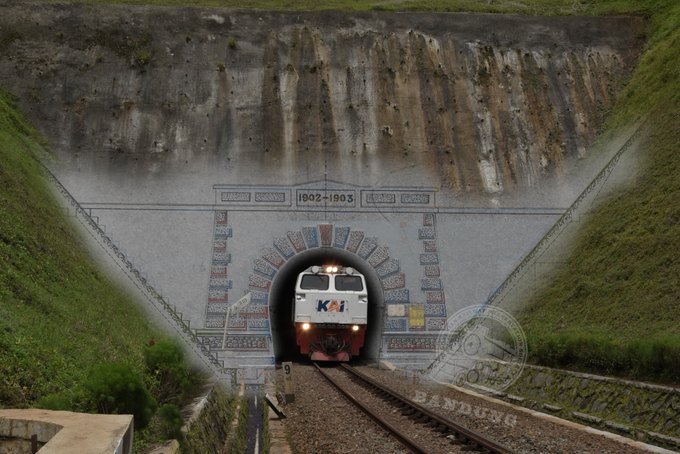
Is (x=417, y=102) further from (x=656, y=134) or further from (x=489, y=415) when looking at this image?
(x=489, y=415)

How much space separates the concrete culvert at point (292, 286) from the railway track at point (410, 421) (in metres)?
5.63

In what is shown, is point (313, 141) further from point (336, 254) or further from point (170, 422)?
point (170, 422)

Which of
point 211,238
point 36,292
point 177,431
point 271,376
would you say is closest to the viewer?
point 177,431

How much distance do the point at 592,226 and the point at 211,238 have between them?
1036 centimetres

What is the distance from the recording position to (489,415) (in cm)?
1120

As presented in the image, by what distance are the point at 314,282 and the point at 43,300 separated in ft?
37.0

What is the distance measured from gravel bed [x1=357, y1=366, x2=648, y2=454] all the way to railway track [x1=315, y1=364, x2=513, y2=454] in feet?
1.36

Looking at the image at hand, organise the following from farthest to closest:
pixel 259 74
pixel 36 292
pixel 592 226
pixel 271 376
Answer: pixel 259 74, pixel 592 226, pixel 271 376, pixel 36 292

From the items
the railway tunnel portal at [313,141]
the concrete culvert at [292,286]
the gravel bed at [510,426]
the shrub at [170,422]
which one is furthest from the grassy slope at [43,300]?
the concrete culvert at [292,286]

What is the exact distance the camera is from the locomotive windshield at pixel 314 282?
70.3 feet

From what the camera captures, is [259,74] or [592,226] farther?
[259,74]

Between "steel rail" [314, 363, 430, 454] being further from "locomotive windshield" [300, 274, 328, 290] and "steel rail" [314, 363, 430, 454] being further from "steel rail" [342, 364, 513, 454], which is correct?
→ "locomotive windshield" [300, 274, 328, 290]

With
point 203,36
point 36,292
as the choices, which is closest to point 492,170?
Result: point 203,36

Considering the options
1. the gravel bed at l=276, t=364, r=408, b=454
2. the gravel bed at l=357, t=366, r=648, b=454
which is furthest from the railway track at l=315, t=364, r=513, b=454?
the gravel bed at l=357, t=366, r=648, b=454
